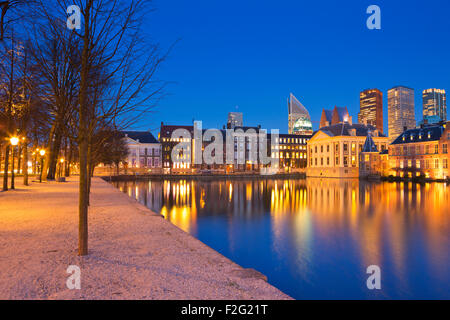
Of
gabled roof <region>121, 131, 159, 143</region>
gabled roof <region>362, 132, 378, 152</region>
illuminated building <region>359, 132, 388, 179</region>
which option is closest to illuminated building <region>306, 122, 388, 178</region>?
illuminated building <region>359, 132, 388, 179</region>

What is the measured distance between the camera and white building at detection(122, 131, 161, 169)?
342 ft

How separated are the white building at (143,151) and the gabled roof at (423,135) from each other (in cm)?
7362

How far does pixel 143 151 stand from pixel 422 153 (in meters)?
81.4

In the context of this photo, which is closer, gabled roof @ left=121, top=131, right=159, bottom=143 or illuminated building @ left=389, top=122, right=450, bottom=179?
illuminated building @ left=389, top=122, right=450, bottom=179

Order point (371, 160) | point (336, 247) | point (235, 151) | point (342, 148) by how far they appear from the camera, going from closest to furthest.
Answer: point (336, 247) < point (371, 160) < point (342, 148) < point (235, 151)

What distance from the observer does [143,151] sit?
105750 mm

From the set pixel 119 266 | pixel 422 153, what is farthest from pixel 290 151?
pixel 119 266

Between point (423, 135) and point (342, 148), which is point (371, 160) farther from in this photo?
point (423, 135)

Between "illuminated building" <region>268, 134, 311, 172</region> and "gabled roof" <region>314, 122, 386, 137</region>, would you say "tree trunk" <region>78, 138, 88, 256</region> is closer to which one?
"gabled roof" <region>314, 122, 386, 137</region>

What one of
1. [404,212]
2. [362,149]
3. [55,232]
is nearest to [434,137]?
[362,149]

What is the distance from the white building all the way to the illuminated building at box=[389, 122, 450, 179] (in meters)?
72.2

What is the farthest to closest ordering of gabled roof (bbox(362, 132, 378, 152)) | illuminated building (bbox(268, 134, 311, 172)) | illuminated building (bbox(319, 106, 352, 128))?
1. illuminated building (bbox(319, 106, 352, 128))
2. illuminated building (bbox(268, 134, 311, 172))
3. gabled roof (bbox(362, 132, 378, 152))

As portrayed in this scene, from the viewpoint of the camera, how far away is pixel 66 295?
537cm
